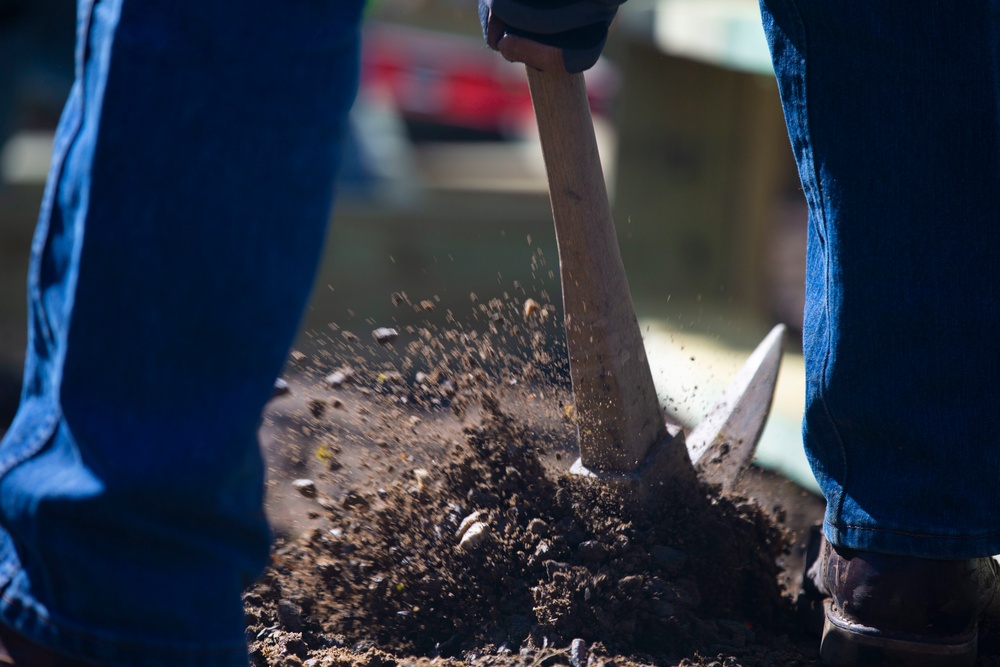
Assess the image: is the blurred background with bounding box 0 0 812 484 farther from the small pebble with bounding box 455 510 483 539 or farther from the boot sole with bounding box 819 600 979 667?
the boot sole with bounding box 819 600 979 667

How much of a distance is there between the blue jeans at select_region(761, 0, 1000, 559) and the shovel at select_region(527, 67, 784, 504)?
0.25 meters

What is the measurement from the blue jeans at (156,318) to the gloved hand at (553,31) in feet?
1.29

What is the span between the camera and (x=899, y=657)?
1.15m

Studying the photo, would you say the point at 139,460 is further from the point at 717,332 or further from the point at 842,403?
the point at 717,332

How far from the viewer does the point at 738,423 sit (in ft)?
5.03

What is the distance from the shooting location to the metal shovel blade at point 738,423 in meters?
1.48

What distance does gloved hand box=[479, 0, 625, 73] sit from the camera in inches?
47.6

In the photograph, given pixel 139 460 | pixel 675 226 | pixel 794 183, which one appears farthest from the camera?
pixel 794 183

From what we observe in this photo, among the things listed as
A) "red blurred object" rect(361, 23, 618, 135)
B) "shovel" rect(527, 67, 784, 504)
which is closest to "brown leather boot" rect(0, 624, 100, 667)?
"shovel" rect(527, 67, 784, 504)

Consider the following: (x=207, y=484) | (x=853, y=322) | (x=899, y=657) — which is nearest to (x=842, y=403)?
(x=853, y=322)

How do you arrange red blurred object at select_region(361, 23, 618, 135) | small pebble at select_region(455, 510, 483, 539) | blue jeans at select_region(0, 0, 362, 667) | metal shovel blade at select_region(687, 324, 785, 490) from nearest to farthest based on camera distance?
blue jeans at select_region(0, 0, 362, 667), small pebble at select_region(455, 510, 483, 539), metal shovel blade at select_region(687, 324, 785, 490), red blurred object at select_region(361, 23, 618, 135)

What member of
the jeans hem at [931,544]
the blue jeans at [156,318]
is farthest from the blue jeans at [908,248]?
the blue jeans at [156,318]

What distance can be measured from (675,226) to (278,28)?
2.62 metres

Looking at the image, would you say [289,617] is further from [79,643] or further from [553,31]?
[553,31]
